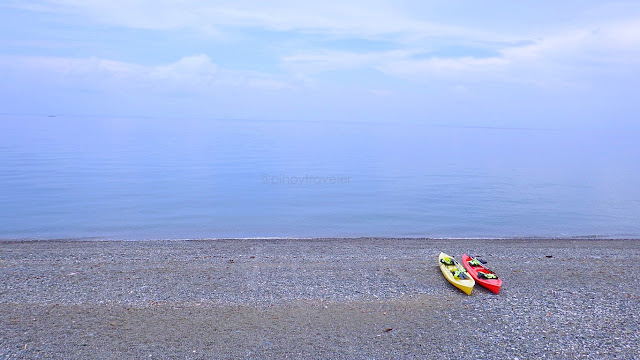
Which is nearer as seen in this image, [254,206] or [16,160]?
[254,206]

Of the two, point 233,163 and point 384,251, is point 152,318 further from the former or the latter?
point 233,163

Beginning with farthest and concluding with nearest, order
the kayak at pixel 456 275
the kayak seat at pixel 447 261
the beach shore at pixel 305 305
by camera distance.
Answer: the kayak seat at pixel 447 261 < the kayak at pixel 456 275 < the beach shore at pixel 305 305

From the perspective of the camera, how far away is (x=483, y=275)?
40.2ft

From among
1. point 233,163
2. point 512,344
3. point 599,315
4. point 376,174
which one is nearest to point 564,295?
point 599,315

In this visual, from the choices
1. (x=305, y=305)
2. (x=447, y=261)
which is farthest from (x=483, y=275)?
(x=305, y=305)

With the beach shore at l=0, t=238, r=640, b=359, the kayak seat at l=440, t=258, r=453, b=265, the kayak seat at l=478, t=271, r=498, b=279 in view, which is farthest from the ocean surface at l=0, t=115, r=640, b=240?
the kayak seat at l=478, t=271, r=498, b=279

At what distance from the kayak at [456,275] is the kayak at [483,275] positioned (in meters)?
0.23

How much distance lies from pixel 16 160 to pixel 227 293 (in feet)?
149

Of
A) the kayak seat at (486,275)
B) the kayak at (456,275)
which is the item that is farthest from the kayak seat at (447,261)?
Result: the kayak seat at (486,275)

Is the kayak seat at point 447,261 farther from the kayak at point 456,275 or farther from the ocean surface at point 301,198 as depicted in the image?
the ocean surface at point 301,198

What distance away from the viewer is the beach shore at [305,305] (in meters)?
8.95

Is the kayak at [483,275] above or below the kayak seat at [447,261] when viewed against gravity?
below

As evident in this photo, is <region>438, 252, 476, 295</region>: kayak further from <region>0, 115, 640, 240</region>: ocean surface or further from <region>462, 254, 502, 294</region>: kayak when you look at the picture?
<region>0, 115, 640, 240</region>: ocean surface

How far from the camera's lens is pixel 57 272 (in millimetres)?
12844
